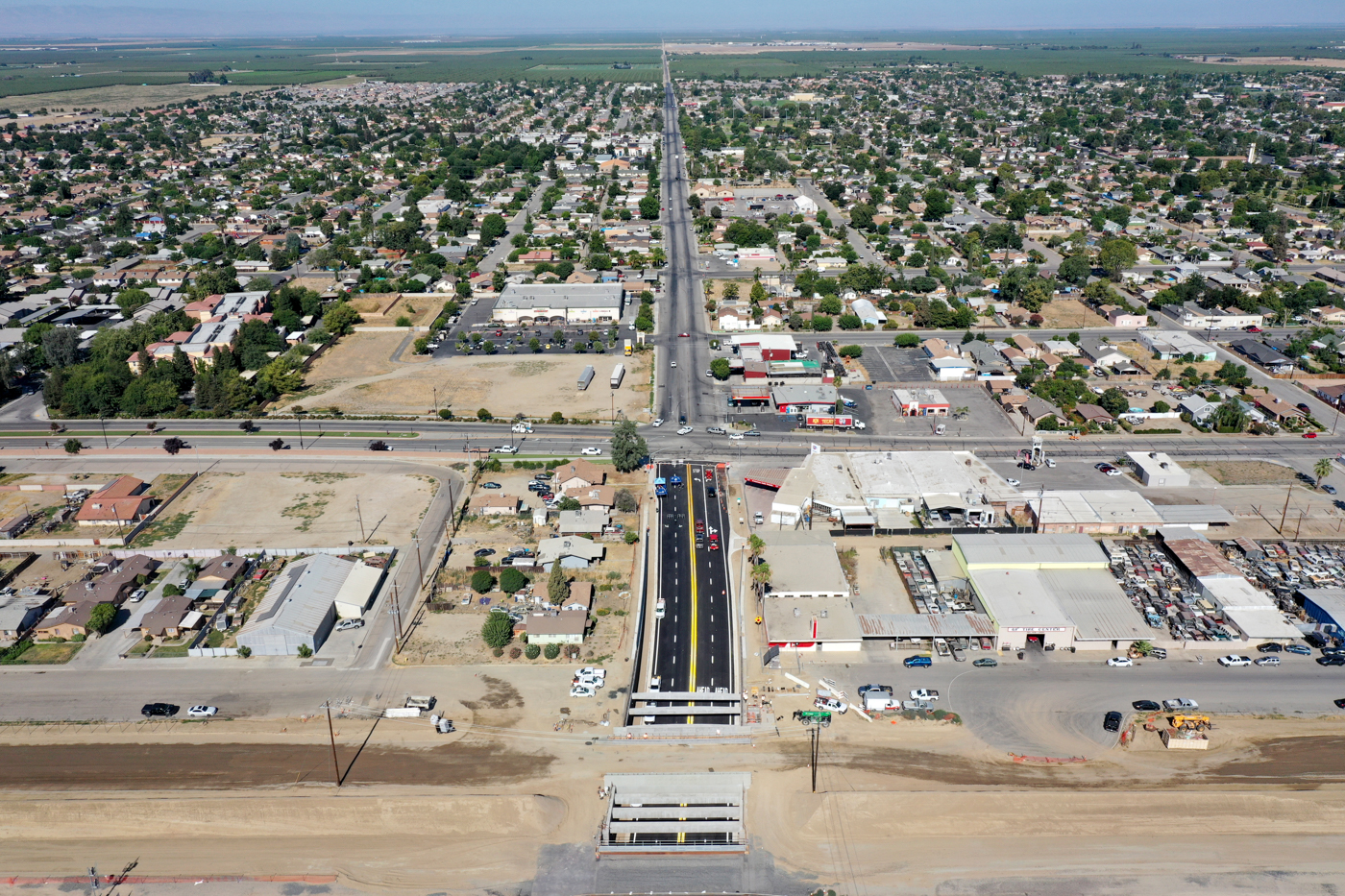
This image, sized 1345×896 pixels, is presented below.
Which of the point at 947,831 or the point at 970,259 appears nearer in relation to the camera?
the point at 947,831

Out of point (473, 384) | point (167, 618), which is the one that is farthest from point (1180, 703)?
point (473, 384)

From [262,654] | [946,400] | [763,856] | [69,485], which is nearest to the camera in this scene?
[763,856]

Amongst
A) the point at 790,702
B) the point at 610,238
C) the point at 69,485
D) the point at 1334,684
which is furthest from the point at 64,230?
the point at 1334,684

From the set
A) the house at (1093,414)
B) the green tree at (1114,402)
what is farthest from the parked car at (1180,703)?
the green tree at (1114,402)

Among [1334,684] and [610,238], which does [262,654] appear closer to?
[1334,684]

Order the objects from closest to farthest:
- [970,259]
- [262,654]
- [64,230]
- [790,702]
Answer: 1. [790,702]
2. [262,654]
3. [970,259]
4. [64,230]

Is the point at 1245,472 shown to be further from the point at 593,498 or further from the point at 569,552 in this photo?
the point at 569,552
